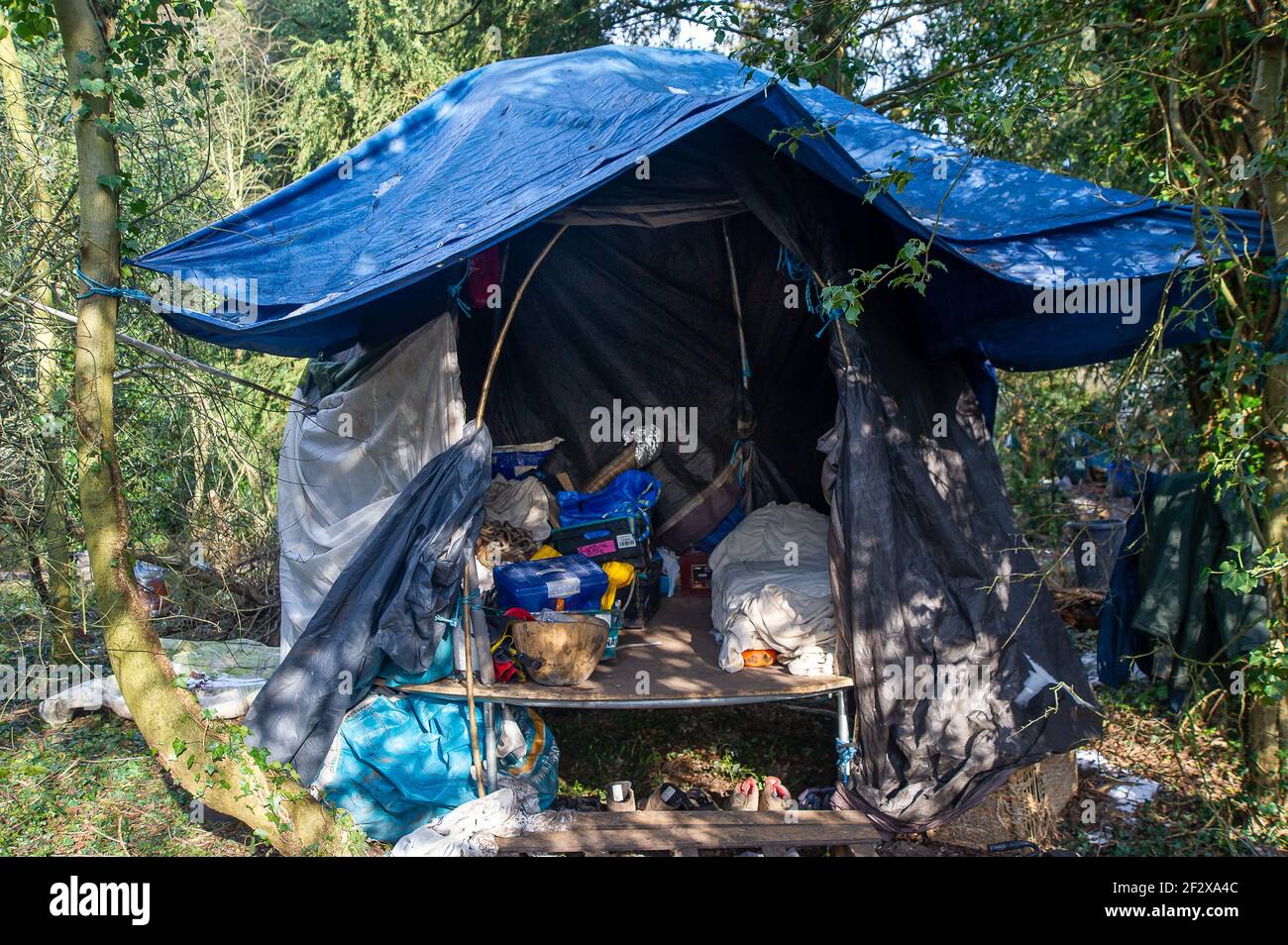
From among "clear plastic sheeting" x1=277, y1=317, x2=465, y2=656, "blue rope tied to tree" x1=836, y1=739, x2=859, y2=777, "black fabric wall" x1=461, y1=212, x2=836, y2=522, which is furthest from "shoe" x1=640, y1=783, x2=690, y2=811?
"black fabric wall" x1=461, y1=212, x2=836, y2=522

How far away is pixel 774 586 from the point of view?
16.3 ft

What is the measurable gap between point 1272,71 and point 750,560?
344cm

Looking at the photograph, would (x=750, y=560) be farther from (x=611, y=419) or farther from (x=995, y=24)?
(x=995, y=24)

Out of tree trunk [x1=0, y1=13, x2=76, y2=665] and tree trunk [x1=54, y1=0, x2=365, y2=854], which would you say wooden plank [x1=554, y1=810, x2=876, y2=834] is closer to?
tree trunk [x1=54, y1=0, x2=365, y2=854]

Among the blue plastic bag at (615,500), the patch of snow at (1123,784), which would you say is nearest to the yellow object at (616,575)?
the blue plastic bag at (615,500)

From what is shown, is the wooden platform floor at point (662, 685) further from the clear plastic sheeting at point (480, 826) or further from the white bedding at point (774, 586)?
the clear plastic sheeting at point (480, 826)

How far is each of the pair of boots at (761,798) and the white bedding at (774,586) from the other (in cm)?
56

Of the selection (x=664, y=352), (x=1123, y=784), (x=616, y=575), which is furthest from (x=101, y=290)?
(x=1123, y=784)

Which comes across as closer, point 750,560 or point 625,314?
point 750,560

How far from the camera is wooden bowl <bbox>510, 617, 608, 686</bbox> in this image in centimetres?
451

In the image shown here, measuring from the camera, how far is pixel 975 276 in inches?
189

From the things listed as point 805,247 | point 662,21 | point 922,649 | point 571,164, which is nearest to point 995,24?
point 805,247

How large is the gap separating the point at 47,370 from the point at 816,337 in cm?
372

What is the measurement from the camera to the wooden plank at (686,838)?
13.5 feet
